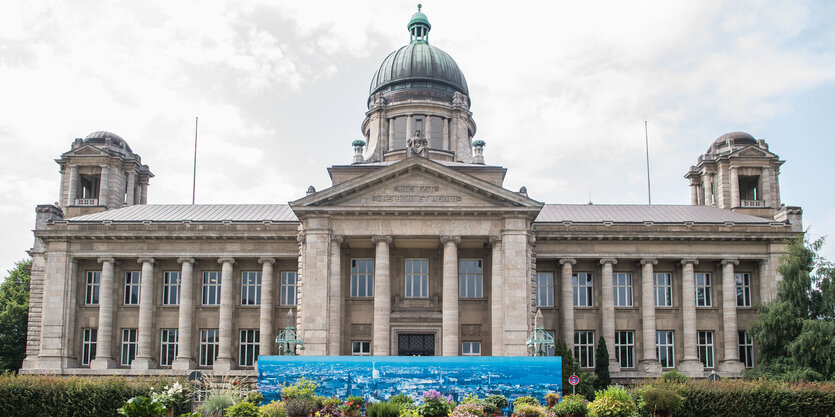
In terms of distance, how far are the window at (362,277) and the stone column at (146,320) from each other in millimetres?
14426

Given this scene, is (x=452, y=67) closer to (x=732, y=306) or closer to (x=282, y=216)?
(x=282, y=216)

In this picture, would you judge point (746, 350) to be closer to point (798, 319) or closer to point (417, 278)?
point (798, 319)

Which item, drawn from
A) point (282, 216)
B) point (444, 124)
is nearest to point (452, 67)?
point (444, 124)

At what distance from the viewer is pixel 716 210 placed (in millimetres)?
58000

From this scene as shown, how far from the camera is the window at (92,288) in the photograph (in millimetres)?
53156

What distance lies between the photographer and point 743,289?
52.5m

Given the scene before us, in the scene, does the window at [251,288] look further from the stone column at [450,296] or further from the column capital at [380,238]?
the stone column at [450,296]

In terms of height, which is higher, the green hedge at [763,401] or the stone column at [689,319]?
the stone column at [689,319]

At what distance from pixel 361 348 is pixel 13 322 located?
109 feet

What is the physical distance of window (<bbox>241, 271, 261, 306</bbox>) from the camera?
173 feet

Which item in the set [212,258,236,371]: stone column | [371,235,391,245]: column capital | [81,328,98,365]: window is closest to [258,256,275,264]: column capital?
[212,258,236,371]: stone column

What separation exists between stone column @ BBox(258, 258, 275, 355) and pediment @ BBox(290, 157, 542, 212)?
8889mm

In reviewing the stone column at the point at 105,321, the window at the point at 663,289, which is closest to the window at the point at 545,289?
the window at the point at 663,289

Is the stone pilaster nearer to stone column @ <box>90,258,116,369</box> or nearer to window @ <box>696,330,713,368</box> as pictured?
stone column @ <box>90,258,116,369</box>
